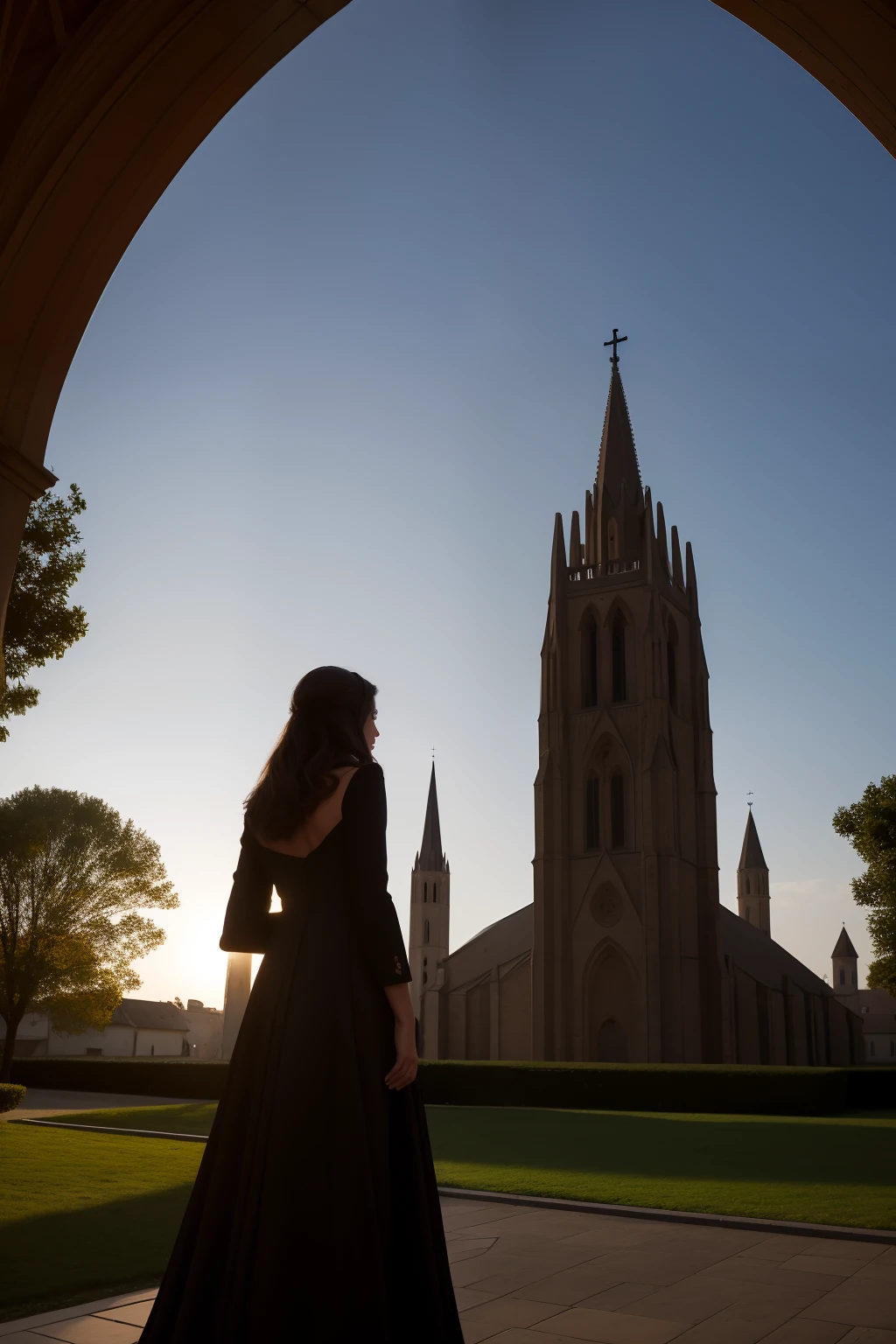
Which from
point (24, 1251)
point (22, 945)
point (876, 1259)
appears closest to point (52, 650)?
point (24, 1251)

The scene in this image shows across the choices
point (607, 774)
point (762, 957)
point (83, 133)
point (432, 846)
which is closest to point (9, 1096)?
point (83, 133)

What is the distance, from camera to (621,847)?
40.4 m

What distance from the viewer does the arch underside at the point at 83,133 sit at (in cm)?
361

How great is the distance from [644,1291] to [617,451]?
48.1m

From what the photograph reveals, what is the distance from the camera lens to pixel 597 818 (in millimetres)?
41219

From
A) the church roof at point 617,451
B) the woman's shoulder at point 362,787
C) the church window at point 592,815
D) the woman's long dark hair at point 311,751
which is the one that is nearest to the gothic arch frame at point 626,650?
the church window at point 592,815

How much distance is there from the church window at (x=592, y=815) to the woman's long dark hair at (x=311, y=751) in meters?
38.7

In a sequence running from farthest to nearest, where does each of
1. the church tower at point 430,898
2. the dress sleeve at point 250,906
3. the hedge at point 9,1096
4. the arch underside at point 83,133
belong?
the church tower at point 430,898
the hedge at point 9,1096
the arch underside at point 83,133
the dress sleeve at point 250,906

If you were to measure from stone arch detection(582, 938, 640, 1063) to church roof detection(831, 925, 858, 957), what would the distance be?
80662 millimetres

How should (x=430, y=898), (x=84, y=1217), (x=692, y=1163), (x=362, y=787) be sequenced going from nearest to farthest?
(x=362, y=787), (x=84, y=1217), (x=692, y=1163), (x=430, y=898)

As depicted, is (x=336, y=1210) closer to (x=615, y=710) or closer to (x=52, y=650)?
(x=52, y=650)

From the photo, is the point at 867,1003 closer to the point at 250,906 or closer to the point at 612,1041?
the point at 612,1041

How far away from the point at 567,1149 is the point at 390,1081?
392 inches

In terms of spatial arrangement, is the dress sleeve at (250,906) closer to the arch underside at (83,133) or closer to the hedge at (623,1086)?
the arch underside at (83,133)
